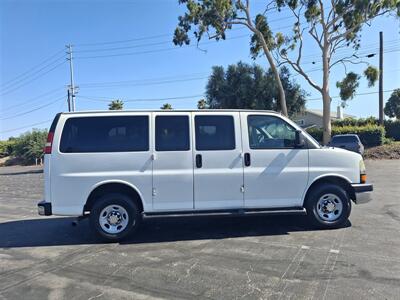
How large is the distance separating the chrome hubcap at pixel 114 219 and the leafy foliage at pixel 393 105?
6496 cm

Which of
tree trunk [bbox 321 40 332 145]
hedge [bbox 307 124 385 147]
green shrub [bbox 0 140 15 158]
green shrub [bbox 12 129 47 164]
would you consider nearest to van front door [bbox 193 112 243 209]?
tree trunk [bbox 321 40 332 145]

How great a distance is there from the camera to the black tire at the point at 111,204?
6.59 m

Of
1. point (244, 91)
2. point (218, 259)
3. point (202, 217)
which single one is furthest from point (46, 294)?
point (244, 91)

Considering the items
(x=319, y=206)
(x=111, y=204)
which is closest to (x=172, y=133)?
(x=111, y=204)

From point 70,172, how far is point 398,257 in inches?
203

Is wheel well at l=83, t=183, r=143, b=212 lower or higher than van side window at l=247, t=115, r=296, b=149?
lower

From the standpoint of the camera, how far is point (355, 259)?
5371 mm

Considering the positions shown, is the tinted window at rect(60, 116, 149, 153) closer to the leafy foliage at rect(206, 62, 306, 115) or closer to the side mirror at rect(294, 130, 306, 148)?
the side mirror at rect(294, 130, 306, 148)

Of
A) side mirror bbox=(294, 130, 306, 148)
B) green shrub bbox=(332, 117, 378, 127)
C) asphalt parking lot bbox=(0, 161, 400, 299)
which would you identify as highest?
green shrub bbox=(332, 117, 378, 127)

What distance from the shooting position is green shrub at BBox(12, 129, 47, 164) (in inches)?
1650

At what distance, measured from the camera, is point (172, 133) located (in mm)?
6781

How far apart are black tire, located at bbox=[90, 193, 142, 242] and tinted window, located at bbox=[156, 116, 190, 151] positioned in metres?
1.06

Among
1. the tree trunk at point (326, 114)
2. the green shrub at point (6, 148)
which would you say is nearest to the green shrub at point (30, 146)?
the green shrub at point (6, 148)

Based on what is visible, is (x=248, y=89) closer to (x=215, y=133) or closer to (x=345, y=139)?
(x=345, y=139)
